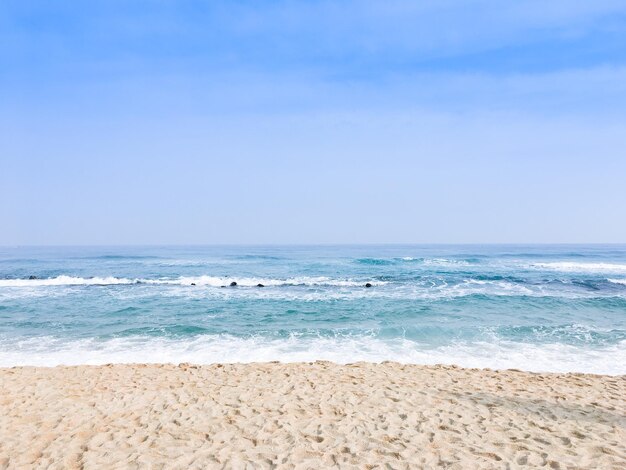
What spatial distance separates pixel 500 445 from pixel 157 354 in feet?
29.9

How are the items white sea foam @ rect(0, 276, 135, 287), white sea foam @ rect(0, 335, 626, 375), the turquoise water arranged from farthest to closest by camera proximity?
white sea foam @ rect(0, 276, 135, 287), the turquoise water, white sea foam @ rect(0, 335, 626, 375)

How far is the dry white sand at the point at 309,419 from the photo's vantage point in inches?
201

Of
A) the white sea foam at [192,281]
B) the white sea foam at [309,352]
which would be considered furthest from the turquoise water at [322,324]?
the white sea foam at [192,281]

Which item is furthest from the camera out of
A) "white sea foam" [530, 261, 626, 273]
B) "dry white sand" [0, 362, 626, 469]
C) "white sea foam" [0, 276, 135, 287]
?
"white sea foam" [530, 261, 626, 273]

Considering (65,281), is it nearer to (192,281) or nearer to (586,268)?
(192,281)

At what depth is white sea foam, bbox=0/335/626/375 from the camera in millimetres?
10680

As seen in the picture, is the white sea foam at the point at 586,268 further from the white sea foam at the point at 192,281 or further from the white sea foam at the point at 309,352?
the white sea foam at the point at 309,352

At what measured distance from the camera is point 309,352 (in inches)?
457

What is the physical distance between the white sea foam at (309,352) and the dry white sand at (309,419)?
1765 mm

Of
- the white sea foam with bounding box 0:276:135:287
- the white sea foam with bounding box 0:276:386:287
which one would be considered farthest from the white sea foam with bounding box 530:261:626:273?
the white sea foam with bounding box 0:276:135:287

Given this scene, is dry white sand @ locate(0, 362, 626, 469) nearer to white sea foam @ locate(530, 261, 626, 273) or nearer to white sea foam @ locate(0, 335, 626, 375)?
white sea foam @ locate(0, 335, 626, 375)

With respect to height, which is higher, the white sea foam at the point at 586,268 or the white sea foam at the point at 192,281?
the white sea foam at the point at 586,268

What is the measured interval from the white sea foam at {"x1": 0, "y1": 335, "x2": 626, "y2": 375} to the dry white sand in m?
1.76

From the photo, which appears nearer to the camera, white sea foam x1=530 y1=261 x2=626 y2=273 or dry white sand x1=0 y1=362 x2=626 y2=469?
dry white sand x1=0 y1=362 x2=626 y2=469
